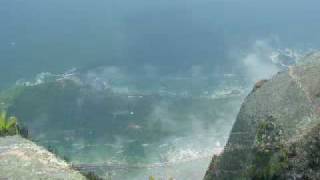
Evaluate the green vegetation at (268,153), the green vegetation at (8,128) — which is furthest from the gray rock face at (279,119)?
the green vegetation at (8,128)

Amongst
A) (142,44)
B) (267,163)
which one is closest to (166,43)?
(142,44)

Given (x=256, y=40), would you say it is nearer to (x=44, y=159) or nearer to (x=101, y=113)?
(x=101, y=113)

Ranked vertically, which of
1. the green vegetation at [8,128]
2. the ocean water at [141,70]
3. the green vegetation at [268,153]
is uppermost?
the ocean water at [141,70]

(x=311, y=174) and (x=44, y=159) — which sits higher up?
(x=44, y=159)

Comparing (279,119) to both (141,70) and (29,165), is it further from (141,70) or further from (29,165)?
(141,70)

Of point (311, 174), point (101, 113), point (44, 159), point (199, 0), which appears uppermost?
point (199, 0)

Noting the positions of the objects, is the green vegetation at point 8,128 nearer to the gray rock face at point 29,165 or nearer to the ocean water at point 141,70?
the gray rock face at point 29,165

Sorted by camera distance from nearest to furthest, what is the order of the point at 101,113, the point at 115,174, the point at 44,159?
1. the point at 44,159
2. the point at 115,174
3. the point at 101,113

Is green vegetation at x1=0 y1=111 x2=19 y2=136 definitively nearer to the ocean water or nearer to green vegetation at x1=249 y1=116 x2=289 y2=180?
the ocean water
